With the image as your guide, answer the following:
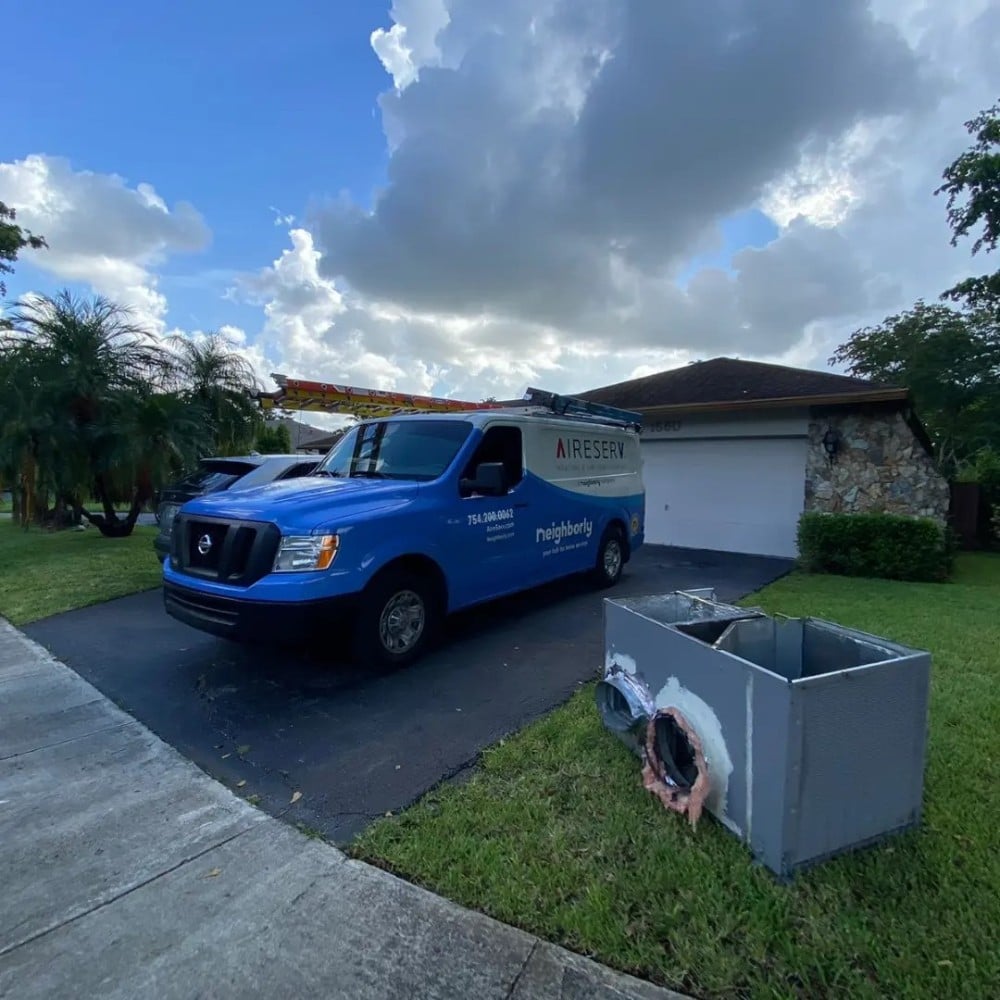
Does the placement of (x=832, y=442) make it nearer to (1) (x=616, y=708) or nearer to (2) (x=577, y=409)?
(2) (x=577, y=409)

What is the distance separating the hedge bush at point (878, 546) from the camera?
337 inches

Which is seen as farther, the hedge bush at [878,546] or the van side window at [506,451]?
the hedge bush at [878,546]

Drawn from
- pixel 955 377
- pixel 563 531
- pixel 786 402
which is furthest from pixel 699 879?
pixel 955 377

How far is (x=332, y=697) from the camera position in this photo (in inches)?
168

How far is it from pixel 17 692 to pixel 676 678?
16.0ft

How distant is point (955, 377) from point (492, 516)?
19.0 metres

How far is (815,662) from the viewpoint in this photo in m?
3.07

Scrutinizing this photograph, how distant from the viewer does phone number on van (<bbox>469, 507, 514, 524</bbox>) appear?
5.36 meters

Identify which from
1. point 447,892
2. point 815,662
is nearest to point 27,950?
point 447,892

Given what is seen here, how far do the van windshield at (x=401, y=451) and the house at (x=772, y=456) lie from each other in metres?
6.85

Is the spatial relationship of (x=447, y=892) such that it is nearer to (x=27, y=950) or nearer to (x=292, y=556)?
(x=27, y=950)

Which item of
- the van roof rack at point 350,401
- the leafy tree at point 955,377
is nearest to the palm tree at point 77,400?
the van roof rack at point 350,401

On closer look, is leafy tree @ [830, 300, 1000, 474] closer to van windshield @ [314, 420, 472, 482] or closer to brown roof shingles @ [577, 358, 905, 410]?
brown roof shingles @ [577, 358, 905, 410]

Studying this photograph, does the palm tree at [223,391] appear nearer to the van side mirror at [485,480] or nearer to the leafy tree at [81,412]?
the leafy tree at [81,412]
